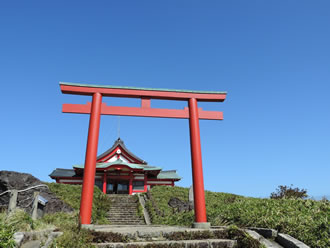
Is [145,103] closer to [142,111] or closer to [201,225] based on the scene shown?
[142,111]

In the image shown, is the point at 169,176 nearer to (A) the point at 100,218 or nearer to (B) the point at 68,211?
(A) the point at 100,218

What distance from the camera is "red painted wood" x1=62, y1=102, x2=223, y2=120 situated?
8.52m

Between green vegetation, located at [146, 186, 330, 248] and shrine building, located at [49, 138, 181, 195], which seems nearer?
green vegetation, located at [146, 186, 330, 248]

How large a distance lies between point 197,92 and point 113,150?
60.7 feet

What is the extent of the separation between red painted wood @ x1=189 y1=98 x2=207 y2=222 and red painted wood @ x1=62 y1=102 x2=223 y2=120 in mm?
289

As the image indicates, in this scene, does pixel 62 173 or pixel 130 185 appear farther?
pixel 62 173

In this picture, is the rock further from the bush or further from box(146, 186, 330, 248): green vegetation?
the bush

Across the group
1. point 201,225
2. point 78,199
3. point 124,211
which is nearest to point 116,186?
point 124,211

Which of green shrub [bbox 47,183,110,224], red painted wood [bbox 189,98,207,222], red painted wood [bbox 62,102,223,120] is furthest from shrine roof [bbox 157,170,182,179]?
red painted wood [bbox 189,98,207,222]

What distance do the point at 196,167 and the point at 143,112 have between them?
2777 millimetres

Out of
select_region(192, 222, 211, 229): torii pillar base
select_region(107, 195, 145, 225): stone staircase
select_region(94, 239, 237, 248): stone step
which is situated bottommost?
select_region(94, 239, 237, 248): stone step

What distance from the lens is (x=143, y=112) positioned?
8.87m

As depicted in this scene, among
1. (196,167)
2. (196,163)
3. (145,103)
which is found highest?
(145,103)

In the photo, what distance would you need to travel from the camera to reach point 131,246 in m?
4.80
